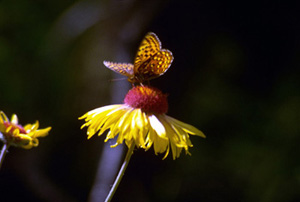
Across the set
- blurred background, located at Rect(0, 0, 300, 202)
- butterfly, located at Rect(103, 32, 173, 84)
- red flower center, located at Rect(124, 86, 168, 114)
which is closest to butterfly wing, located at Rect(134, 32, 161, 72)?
butterfly, located at Rect(103, 32, 173, 84)

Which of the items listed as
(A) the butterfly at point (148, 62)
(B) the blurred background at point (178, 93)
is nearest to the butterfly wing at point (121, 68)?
(A) the butterfly at point (148, 62)

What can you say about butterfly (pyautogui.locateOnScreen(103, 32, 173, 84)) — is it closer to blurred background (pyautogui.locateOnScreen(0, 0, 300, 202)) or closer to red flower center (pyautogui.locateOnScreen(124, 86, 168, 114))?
red flower center (pyautogui.locateOnScreen(124, 86, 168, 114))

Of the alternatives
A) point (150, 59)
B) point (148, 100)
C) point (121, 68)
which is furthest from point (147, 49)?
point (148, 100)

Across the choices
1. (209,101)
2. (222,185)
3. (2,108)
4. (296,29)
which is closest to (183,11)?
(209,101)

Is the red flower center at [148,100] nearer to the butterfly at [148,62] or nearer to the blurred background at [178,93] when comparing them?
the butterfly at [148,62]

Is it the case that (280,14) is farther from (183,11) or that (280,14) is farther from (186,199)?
(186,199)

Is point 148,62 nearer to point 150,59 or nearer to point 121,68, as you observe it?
point 150,59
